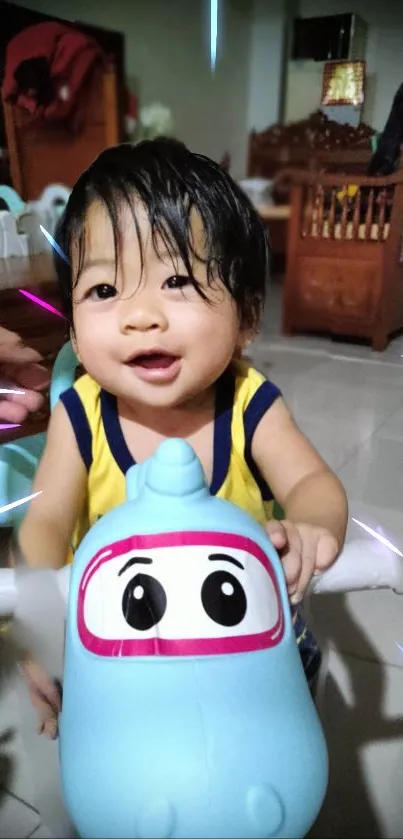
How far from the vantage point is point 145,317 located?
28 centimetres

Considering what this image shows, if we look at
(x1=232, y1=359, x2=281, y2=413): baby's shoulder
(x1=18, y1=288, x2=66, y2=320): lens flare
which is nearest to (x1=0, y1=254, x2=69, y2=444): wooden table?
(x1=18, y1=288, x2=66, y2=320): lens flare

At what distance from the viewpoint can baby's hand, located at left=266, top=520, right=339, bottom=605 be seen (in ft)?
0.86

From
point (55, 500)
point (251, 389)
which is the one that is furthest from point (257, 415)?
point (55, 500)

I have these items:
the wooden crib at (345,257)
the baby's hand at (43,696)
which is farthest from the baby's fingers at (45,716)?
the wooden crib at (345,257)

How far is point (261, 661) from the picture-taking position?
8.6 inches

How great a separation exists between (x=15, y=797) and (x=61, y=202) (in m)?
0.26

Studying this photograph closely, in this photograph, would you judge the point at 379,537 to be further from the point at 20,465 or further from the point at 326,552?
the point at 20,465

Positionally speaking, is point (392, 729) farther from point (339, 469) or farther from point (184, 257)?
point (184, 257)

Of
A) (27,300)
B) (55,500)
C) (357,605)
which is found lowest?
(357,605)

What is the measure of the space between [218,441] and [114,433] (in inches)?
2.3

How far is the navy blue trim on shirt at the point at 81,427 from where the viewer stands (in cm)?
38

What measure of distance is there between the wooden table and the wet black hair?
0.6 inches

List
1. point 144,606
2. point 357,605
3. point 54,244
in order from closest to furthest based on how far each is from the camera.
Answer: point 144,606 < point 54,244 < point 357,605

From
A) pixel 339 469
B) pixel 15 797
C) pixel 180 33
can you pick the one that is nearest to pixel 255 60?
pixel 180 33
